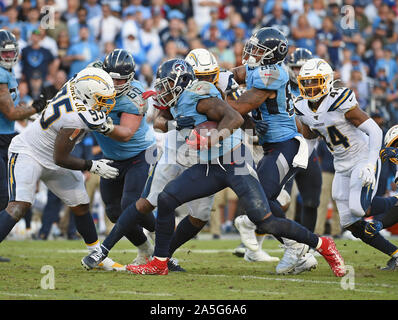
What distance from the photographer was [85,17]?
13.0m

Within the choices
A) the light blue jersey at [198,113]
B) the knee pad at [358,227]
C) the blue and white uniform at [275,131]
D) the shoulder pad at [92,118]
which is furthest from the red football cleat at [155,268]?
the knee pad at [358,227]

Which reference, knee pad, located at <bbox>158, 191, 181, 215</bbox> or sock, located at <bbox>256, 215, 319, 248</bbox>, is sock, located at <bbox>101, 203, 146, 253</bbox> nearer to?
knee pad, located at <bbox>158, 191, 181, 215</bbox>

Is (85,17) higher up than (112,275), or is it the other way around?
(85,17)

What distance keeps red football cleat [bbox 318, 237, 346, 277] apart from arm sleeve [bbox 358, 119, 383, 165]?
81 centimetres

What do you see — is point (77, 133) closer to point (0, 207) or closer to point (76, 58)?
point (0, 207)

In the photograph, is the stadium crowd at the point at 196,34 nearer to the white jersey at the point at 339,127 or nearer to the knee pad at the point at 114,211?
the knee pad at the point at 114,211

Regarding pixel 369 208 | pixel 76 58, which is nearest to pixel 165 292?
pixel 369 208

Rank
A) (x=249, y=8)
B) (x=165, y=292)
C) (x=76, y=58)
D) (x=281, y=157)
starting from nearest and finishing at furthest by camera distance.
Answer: (x=165, y=292) < (x=281, y=157) < (x=76, y=58) < (x=249, y=8)

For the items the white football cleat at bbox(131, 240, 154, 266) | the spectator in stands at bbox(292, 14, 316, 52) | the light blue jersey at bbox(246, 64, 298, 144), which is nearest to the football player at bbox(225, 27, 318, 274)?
the light blue jersey at bbox(246, 64, 298, 144)

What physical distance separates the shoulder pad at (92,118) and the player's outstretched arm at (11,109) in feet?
5.38

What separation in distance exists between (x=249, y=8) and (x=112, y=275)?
9.94 metres

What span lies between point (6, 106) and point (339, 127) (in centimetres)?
335

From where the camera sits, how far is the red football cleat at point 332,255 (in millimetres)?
5758
